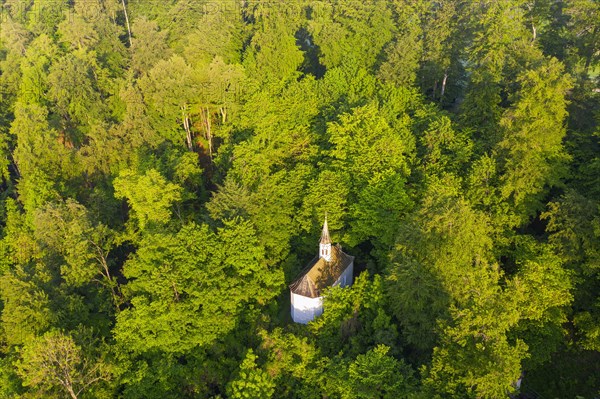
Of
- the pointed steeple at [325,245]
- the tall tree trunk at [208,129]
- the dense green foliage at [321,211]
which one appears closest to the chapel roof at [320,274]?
the pointed steeple at [325,245]

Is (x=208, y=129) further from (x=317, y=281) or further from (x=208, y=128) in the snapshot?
(x=317, y=281)

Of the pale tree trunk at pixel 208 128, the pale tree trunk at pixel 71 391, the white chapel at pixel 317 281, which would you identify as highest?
the pale tree trunk at pixel 208 128

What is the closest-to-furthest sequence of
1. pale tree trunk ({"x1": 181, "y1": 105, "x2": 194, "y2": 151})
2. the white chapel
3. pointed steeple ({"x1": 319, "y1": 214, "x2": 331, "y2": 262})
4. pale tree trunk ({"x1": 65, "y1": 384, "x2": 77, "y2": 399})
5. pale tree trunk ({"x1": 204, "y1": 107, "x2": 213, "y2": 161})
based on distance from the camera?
pale tree trunk ({"x1": 65, "y1": 384, "x2": 77, "y2": 399}) → the white chapel → pointed steeple ({"x1": 319, "y1": 214, "x2": 331, "y2": 262}) → pale tree trunk ({"x1": 181, "y1": 105, "x2": 194, "y2": 151}) → pale tree trunk ({"x1": 204, "y1": 107, "x2": 213, "y2": 161})

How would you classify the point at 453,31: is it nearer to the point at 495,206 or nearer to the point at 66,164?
the point at 495,206

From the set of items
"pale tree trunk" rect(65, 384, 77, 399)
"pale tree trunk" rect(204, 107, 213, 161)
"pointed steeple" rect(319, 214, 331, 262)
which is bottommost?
"pale tree trunk" rect(65, 384, 77, 399)

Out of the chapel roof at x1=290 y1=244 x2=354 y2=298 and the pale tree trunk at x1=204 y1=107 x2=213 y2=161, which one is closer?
the chapel roof at x1=290 y1=244 x2=354 y2=298

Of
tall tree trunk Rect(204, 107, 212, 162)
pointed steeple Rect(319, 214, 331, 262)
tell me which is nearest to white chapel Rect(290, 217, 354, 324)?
pointed steeple Rect(319, 214, 331, 262)

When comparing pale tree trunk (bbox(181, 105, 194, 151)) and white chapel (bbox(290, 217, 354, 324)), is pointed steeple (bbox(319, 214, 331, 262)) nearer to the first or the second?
white chapel (bbox(290, 217, 354, 324))

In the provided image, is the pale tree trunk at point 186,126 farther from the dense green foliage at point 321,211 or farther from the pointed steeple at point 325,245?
the pointed steeple at point 325,245
